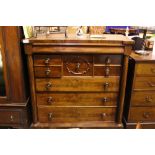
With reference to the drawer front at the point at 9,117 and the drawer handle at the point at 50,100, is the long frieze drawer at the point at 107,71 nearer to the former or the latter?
the drawer handle at the point at 50,100

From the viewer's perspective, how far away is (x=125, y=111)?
72.1 inches

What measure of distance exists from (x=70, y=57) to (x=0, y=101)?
762 millimetres

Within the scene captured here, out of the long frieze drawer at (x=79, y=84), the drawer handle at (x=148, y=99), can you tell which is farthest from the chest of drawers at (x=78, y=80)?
→ the drawer handle at (x=148, y=99)

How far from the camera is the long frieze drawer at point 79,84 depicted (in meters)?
1.62

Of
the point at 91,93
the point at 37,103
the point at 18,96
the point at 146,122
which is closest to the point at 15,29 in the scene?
the point at 18,96

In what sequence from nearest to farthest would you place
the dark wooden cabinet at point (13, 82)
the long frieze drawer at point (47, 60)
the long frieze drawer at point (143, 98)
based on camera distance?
the dark wooden cabinet at point (13, 82) < the long frieze drawer at point (47, 60) < the long frieze drawer at point (143, 98)

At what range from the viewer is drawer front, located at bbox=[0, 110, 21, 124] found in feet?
5.51

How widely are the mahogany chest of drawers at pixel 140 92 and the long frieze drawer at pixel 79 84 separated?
0.52 feet

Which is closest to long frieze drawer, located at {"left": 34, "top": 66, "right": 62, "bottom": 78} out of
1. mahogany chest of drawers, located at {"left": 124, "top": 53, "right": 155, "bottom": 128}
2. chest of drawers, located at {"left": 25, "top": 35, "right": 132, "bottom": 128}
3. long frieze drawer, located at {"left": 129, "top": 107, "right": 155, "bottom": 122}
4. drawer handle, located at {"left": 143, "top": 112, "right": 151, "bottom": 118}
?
chest of drawers, located at {"left": 25, "top": 35, "right": 132, "bottom": 128}

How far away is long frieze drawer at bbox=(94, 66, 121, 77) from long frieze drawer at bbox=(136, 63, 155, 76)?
0.56 ft

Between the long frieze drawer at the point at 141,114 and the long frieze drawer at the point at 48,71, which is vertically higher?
the long frieze drawer at the point at 48,71

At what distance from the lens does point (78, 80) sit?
162 centimetres

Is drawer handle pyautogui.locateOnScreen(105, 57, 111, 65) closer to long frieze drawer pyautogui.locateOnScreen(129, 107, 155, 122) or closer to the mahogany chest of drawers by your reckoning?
the mahogany chest of drawers
